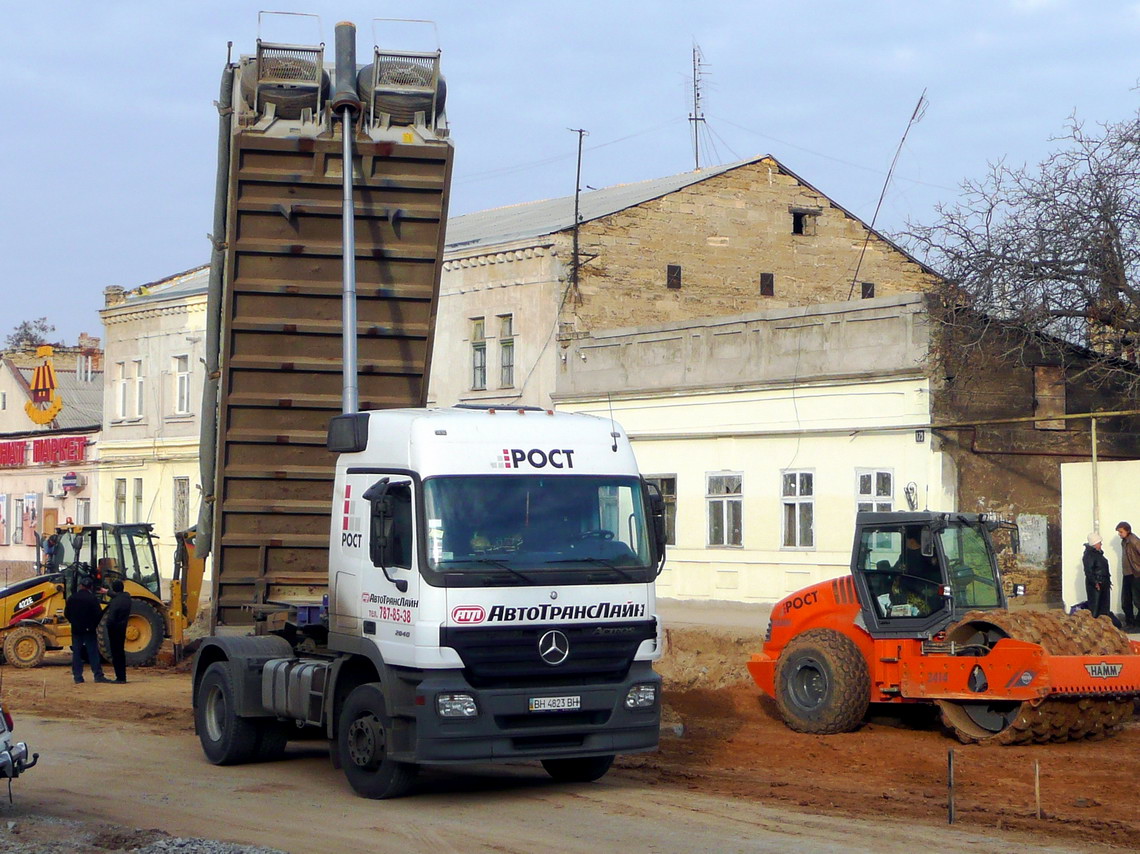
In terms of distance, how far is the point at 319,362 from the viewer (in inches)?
539

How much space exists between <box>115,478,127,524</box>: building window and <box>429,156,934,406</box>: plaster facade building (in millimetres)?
14318

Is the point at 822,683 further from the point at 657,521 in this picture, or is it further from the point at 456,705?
the point at 456,705

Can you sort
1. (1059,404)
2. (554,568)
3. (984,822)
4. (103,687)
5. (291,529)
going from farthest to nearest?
(1059,404) < (103,687) < (291,529) < (554,568) < (984,822)

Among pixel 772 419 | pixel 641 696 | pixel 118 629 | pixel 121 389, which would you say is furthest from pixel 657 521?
pixel 121 389

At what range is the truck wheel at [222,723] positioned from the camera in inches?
490

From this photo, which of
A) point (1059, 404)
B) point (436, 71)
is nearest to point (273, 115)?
point (436, 71)

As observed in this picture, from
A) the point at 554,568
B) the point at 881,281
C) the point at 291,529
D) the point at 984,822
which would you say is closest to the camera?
the point at 984,822

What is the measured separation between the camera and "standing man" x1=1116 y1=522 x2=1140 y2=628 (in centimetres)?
2109

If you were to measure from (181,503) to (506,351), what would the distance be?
13891mm

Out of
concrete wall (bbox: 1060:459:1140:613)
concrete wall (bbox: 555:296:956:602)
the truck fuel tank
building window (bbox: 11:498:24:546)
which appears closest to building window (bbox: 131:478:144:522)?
building window (bbox: 11:498:24:546)

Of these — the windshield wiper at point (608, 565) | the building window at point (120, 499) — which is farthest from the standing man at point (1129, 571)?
the building window at point (120, 499)

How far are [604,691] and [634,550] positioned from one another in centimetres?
102

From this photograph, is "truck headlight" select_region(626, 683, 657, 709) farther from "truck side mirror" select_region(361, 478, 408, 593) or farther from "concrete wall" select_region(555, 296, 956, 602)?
"concrete wall" select_region(555, 296, 956, 602)

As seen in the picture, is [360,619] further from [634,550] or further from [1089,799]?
[1089,799]
